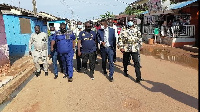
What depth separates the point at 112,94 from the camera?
5.14 m

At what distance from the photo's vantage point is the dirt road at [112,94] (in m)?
4.35

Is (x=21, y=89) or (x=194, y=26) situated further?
(x=194, y=26)

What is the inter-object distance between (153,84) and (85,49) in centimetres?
231

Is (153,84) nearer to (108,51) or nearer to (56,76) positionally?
(108,51)

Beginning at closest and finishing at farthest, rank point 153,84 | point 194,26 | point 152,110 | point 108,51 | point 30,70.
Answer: point 152,110 → point 153,84 → point 108,51 → point 30,70 → point 194,26

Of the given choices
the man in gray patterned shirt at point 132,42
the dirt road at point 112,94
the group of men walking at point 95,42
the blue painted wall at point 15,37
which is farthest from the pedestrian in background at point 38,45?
the blue painted wall at point 15,37

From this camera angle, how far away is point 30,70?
8031mm

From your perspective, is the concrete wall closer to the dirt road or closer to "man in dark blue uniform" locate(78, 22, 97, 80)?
the dirt road

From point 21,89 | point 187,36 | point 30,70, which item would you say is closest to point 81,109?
point 21,89

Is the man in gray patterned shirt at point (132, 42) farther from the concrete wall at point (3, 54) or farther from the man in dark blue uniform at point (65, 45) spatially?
the concrete wall at point (3, 54)

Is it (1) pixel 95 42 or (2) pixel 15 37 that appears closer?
(1) pixel 95 42

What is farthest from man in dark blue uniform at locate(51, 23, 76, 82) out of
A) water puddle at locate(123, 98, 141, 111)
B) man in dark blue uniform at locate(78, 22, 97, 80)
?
water puddle at locate(123, 98, 141, 111)

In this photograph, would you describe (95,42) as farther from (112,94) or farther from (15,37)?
(15,37)

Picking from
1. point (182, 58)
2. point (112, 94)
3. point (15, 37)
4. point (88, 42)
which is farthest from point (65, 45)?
point (15, 37)
